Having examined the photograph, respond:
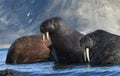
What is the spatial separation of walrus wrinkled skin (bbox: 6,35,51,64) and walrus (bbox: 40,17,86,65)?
2.13 metres

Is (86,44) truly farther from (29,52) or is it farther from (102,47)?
(29,52)

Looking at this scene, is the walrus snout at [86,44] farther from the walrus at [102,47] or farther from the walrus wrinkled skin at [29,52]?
the walrus wrinkled skin at [29,52]

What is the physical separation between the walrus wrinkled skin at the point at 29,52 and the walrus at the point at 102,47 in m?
3.92

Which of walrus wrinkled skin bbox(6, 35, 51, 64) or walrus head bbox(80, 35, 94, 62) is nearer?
walrus head bbox(80, 35, 94, 62)

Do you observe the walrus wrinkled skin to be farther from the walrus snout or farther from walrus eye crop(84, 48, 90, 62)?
the walrus snout

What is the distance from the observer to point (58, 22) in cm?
1878

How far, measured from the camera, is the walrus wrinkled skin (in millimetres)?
20984

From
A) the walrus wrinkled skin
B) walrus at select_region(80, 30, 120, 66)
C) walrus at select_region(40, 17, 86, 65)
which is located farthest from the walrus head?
the walrus wrinkled skin

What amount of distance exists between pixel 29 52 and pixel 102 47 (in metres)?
4.51

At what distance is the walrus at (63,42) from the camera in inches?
718

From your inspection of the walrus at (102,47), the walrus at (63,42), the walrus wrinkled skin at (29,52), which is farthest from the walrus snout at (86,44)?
the walrus wrinkled skin at (29,52)

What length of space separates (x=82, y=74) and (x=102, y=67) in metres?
1.42

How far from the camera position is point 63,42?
18562 mm

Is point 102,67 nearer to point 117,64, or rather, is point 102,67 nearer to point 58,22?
point 117,64
